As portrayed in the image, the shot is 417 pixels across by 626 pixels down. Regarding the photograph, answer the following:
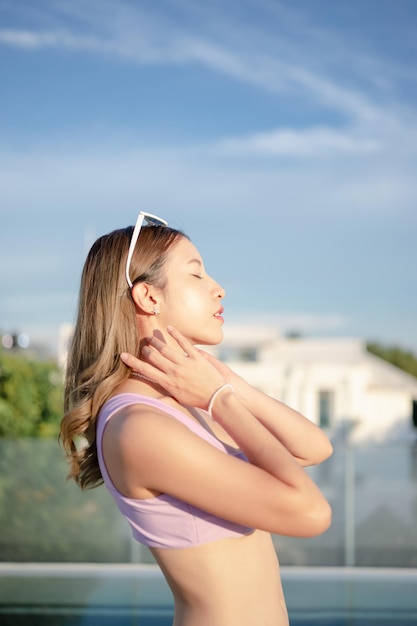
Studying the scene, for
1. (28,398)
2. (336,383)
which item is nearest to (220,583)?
(28,398)

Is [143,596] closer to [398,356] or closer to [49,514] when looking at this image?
[49,514]

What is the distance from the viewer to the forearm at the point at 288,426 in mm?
1687

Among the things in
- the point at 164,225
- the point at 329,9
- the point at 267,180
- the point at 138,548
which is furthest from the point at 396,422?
the point at 164,225

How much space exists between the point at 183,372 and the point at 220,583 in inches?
14.3

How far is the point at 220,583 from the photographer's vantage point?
1.52 meters

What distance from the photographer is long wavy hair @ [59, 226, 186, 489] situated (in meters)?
1.62

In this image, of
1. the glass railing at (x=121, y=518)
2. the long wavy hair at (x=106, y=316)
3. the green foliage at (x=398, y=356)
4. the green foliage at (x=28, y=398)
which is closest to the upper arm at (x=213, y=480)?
the long wavy hair at (x=106, y=316)

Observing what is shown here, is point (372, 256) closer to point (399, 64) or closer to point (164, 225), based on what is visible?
point (399, 64)

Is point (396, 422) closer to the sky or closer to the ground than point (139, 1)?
closer to the ground

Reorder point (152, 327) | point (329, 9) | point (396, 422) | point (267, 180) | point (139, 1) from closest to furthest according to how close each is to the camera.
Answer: point (152, 327)
point (139, 1)
point (329, 9)
point (396, 422)
point (267, 180)


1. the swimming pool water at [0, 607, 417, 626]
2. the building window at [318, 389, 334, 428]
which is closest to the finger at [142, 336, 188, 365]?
the swimming pool water at [0, 607, 417, 626]

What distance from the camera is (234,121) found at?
30344mm

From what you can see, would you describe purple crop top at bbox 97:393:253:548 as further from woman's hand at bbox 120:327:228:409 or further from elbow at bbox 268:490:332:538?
elbow at bbox 268:490:332:538

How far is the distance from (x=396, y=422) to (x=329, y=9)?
1264 centimetres
